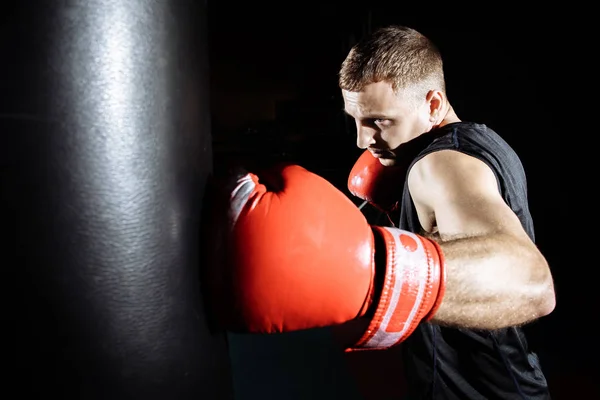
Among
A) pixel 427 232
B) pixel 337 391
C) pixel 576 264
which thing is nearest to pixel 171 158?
pixel 427 232

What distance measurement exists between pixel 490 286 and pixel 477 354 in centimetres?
70

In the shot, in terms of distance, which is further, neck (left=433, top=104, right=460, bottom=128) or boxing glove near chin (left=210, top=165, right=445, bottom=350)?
neck (left=433, top=104, right=460, bottom=128)

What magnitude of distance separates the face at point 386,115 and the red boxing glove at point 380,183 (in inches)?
6.8

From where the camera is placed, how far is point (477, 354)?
110cm

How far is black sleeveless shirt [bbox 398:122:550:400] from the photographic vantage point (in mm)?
979

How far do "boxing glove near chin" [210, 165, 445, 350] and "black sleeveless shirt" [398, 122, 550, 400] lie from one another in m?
0.48

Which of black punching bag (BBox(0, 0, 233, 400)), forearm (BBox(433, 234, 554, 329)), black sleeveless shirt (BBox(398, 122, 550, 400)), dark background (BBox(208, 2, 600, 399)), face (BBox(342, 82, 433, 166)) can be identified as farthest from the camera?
dark background (BBox(208, 2, 600, 399))

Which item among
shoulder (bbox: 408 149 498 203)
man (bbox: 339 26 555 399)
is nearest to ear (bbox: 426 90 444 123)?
man (bbox: 339 26 555 399)

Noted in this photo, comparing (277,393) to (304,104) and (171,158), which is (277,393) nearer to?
(171,158)

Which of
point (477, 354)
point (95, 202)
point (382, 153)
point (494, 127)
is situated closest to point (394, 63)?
point (382, 153)

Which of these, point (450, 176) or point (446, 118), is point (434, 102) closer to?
point (446, 118)

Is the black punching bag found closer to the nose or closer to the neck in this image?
the nose

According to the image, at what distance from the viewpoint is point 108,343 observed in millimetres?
416

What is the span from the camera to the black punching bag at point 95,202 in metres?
0.38
